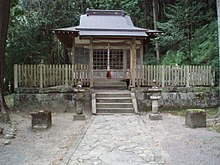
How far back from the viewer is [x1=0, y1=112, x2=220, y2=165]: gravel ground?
5.37m

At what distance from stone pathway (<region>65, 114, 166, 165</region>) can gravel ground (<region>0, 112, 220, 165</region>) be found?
0.22 m

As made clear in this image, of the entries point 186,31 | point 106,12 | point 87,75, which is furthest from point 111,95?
point 186,31

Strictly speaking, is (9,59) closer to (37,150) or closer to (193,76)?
(193,76)

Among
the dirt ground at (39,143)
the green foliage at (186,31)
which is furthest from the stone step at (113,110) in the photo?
the green foliage at (186,31)

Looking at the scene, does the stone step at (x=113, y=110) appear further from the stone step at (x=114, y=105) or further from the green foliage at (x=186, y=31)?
the green foliage at (x=186, y=31)

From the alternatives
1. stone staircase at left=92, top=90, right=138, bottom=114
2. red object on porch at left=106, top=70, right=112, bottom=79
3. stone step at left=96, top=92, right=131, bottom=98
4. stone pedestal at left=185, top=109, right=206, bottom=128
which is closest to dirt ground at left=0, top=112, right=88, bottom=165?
stone staircase at left=92, top=90, right=138, bottom=114

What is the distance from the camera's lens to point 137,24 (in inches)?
953

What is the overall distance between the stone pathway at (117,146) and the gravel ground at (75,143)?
0.71 feet

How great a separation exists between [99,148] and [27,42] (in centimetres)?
1447

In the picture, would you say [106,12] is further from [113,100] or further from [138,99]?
[113,100]

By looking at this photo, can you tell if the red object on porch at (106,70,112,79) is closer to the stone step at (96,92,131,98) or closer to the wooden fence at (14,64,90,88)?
the wooden fence at (14,64,90,88)

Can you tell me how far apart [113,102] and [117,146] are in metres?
5.82

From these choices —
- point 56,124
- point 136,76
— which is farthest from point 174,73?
point 56,124

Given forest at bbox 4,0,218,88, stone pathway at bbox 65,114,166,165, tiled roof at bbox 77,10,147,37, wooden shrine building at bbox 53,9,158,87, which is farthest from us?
forest at bbox 4,0,218,88
